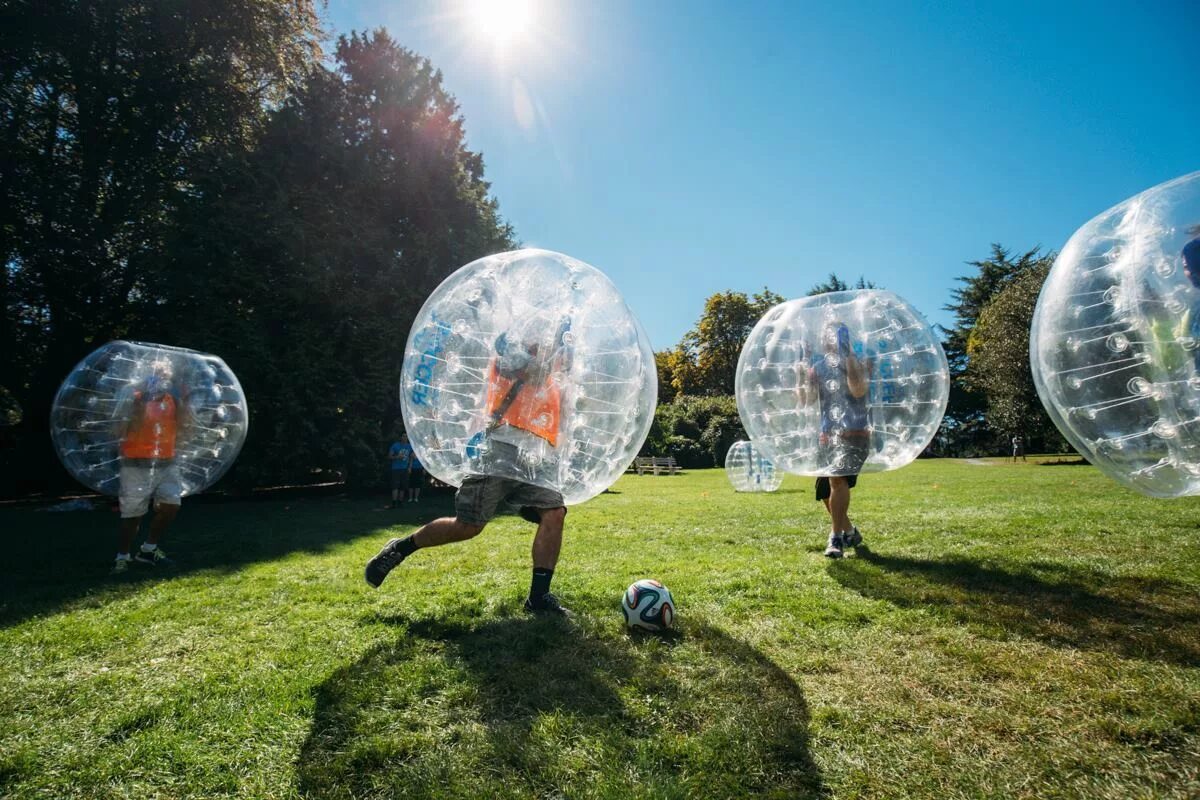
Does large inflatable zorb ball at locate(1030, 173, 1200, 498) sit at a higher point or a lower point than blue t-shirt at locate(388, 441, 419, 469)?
higher

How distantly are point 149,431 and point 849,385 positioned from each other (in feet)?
25.6

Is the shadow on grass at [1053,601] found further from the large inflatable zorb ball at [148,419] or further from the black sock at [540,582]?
the large inflatable zorb ball at [148,419]

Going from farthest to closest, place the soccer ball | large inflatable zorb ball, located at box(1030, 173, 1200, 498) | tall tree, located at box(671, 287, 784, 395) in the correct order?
tall tree, located at box(671, 287, 784, 395) → the soccer ball → large inflatable zorb ball, located at box(1030, 173, 1200, 498)

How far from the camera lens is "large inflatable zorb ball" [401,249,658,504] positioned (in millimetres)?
4246

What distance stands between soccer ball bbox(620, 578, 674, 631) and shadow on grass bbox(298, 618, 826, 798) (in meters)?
0.13

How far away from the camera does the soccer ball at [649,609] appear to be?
13.1 ft

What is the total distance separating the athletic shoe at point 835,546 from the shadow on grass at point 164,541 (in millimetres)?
6357

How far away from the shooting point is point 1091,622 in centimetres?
391

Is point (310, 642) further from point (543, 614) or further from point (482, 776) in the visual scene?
point (482, 776)

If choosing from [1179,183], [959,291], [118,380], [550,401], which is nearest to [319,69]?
[118,380]

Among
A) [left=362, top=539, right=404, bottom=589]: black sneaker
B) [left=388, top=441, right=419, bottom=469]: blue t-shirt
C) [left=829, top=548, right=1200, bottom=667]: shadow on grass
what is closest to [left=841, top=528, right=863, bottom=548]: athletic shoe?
[left=829, top=548, right=1200, bottom=667]: shadow on grass

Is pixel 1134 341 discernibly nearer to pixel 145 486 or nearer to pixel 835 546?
pixel 835 546

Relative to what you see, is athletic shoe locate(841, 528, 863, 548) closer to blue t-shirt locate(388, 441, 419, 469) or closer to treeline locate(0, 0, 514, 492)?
blue t-shirt locate(388, 441, 419, 469)

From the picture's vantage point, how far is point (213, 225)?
15578 mm
